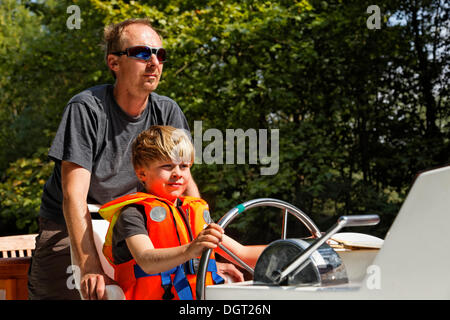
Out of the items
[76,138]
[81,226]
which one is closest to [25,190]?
[76,138]

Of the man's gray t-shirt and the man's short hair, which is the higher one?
the man's short hair

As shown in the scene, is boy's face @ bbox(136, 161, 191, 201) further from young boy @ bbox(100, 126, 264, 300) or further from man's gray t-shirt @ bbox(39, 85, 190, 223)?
man's gray t-shirt @ bbox(39, 85, 190, 223)

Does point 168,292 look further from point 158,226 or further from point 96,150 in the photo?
point 96,150

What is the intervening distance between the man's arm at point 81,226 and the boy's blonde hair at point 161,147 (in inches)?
10.9

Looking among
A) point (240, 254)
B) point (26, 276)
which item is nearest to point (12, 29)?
point (26, 276)

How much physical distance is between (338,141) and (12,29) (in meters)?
13.6

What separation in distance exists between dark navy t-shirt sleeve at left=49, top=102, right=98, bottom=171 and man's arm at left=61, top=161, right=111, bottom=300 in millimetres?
33

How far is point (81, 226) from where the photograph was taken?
2.13 metres

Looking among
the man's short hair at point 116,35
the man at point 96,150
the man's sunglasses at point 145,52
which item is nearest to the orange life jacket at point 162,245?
the man at point 96,150

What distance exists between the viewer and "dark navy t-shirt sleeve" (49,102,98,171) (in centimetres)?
225

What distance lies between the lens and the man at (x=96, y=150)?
217 centimetres

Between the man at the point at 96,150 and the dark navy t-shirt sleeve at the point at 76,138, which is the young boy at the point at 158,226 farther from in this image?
the dark navy t-shirt sleeve at the point at 76,138

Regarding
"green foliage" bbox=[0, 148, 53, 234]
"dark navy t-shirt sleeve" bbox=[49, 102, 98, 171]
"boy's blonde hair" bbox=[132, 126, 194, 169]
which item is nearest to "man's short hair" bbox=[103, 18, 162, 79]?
"dark navy t-shirt sleeve" bbox=[49, 102, 98, 171]

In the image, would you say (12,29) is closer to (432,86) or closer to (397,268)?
(432,86)
